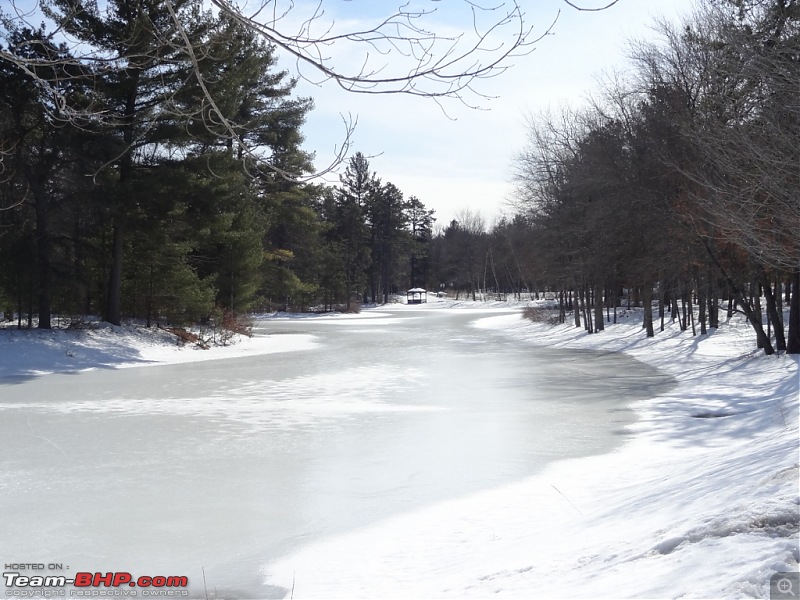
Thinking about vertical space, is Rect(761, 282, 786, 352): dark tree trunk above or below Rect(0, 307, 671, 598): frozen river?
above

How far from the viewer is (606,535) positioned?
5035 millimetres

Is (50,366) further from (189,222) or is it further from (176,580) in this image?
(176,580)

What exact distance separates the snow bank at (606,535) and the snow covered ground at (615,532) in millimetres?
12

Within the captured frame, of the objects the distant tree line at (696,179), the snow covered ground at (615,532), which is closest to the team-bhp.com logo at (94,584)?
the snow covered ground at (615,532)

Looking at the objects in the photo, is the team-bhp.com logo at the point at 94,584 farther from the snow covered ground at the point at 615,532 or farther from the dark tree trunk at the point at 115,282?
the dark tree trunk at the point at 115,282

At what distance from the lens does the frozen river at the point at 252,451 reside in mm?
5570

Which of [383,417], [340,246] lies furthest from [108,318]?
[340,246]

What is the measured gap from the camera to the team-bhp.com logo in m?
4.62

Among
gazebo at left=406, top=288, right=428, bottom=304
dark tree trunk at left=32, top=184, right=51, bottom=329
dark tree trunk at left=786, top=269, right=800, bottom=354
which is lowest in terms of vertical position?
dark tree trunk at left=786, top=269, right=800, bottom=354

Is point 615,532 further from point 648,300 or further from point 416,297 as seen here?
point 416,297

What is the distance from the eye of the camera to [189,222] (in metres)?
23.6

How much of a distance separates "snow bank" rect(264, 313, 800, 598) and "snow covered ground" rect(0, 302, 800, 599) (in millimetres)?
12

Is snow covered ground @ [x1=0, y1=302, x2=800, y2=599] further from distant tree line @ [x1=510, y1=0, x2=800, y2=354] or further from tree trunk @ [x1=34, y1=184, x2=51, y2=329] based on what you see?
tree trunk @ [x1=34, y1=184, x2=51, y2=329]

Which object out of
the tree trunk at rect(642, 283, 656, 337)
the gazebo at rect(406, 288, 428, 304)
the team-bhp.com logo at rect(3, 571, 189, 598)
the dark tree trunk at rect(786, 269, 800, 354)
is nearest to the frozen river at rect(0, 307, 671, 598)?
the team-bhp.com logo at rect(3, 571, 189, 598)
